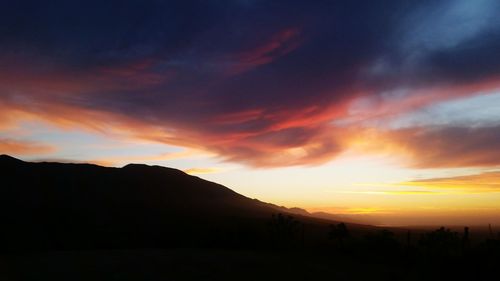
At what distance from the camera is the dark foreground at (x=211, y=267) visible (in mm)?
27656

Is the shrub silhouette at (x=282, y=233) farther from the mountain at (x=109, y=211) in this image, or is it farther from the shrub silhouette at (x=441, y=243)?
the shrub silhouette at (x=441, y=243)

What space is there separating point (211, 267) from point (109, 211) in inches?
2506

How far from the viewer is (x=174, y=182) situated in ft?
485

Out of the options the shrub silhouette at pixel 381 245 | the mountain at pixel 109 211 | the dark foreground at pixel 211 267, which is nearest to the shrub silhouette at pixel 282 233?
the mountain at pixel 109 211

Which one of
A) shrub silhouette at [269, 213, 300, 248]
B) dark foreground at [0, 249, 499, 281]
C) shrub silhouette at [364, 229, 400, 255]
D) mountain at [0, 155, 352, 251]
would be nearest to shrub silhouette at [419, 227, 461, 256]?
shrub silhouette at [364, 229, 400, 255]

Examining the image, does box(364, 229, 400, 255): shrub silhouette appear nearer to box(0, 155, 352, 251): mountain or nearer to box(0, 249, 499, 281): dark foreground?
box(0, 249, 499, 281): dark foreground

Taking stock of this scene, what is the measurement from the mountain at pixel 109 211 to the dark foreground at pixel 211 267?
13.8m

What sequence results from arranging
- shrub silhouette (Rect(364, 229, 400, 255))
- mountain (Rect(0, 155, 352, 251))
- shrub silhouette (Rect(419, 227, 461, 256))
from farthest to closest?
mountain (Rect(0, 155, 352, 251))
shrub silhouette (Rect(419, 227, 461, 256))
shrub silhouette (Rect(364, 229, 400, 255))

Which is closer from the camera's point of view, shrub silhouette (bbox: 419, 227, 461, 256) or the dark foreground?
the dark foreground

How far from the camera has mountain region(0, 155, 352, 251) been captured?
59159mm

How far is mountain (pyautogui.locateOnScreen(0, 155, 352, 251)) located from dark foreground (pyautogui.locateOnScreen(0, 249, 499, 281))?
13.8m

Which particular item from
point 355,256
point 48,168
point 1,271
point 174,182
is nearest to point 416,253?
point 355,256

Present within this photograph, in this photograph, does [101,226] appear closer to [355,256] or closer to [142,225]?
[142,225]

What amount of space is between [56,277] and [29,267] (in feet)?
11.5
